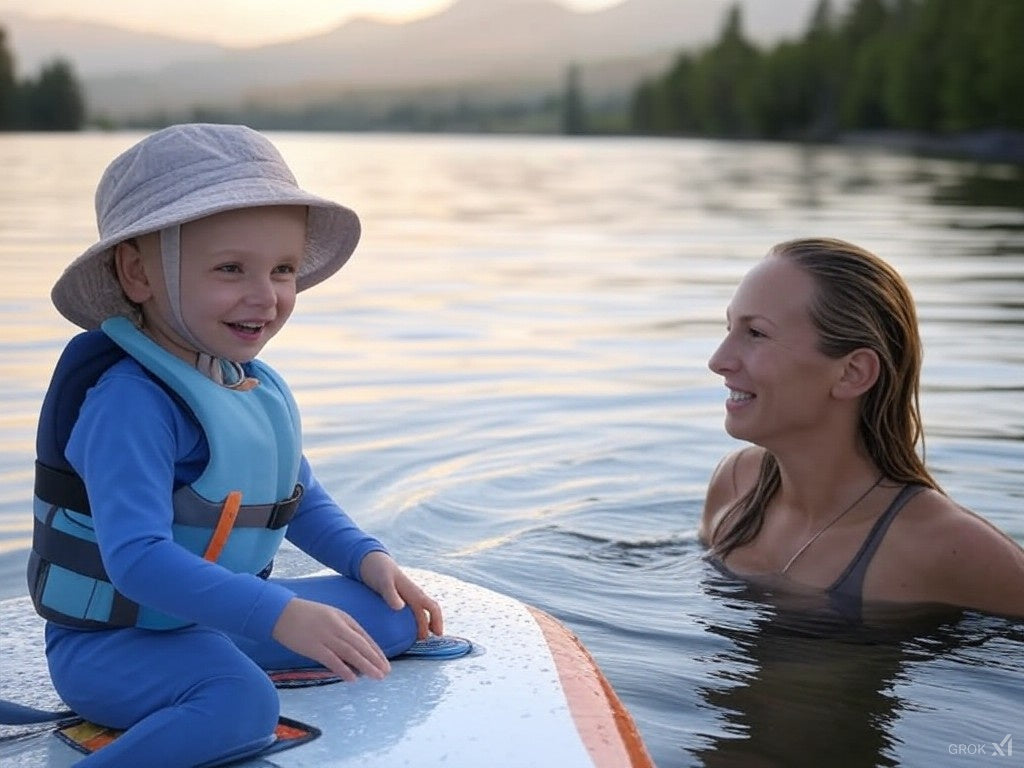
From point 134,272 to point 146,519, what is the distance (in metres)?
0.49

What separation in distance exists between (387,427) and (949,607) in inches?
125

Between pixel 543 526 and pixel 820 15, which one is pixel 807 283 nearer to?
pixel 543 526

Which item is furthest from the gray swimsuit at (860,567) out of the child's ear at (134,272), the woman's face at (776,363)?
the child's ear at (134,272)

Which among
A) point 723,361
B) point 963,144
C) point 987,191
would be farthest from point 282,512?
point 963,144

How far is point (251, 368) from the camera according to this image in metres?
2.85

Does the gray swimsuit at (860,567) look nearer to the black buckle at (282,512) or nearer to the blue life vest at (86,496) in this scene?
the black buckle at (282,512)

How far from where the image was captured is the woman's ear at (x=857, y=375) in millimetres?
4230

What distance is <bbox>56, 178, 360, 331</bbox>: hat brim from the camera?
254 cm

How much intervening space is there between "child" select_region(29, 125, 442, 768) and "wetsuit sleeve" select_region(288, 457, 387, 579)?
0.64 ft

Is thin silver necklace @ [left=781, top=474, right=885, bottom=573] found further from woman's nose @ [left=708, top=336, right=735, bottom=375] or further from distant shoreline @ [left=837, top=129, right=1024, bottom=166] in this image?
distant shoreline @ [left=837, top=129, right=1024, bottom=166]

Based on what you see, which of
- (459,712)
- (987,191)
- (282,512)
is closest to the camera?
(459,712)

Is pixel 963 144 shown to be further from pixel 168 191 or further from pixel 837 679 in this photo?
pixel 168 191

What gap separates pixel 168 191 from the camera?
102 inches

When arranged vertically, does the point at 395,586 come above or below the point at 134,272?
below
